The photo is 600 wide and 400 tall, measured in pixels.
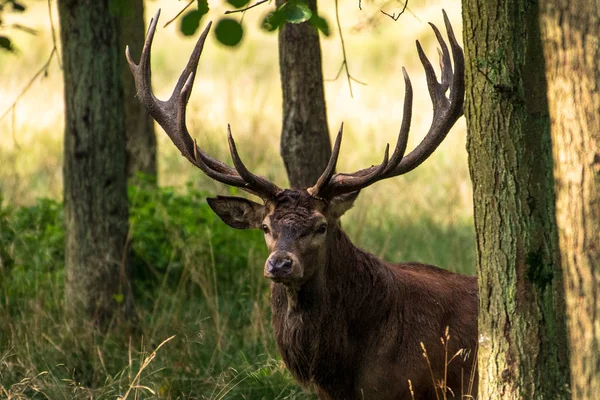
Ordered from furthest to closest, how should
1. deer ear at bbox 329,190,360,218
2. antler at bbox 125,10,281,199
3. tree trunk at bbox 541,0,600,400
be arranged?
deer ear at bbox 329,190,360,218, antler at bbox 125,10,281,199, tree trunk at bbox 541,0,600,400

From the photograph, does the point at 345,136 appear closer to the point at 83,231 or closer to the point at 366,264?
the point at 83,231

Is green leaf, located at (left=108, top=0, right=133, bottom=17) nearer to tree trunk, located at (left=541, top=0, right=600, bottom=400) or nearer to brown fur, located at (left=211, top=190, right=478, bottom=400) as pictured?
brown fur, located at (left=211, top=190, right=478, bottom=400)

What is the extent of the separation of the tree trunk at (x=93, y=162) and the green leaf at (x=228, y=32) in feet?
10.4

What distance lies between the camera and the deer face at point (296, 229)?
4.84 m

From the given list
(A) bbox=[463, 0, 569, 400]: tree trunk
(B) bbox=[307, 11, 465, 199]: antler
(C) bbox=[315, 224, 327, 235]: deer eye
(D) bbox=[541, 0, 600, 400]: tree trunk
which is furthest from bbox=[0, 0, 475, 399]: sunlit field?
(D) bbox=[541, 0, 600, 400]: tree trunk

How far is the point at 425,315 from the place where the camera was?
5.36 meters

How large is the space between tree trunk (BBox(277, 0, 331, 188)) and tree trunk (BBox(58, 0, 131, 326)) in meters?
1.20

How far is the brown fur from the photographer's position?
513cm

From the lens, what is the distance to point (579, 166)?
3180mm

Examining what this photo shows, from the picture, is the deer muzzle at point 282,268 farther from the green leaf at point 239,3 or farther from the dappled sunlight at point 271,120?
the dappled sunlight at point 271,120

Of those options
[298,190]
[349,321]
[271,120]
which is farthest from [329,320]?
[271,120]

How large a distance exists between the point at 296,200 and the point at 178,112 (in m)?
0.79

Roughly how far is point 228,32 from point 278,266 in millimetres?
1442

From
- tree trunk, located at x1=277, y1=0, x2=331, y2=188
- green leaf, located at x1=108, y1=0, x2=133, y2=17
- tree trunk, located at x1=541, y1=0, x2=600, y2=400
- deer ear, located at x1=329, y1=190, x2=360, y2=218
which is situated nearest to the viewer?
tree trunk, located at x1=541, y1=0, x2=600, y2=400
